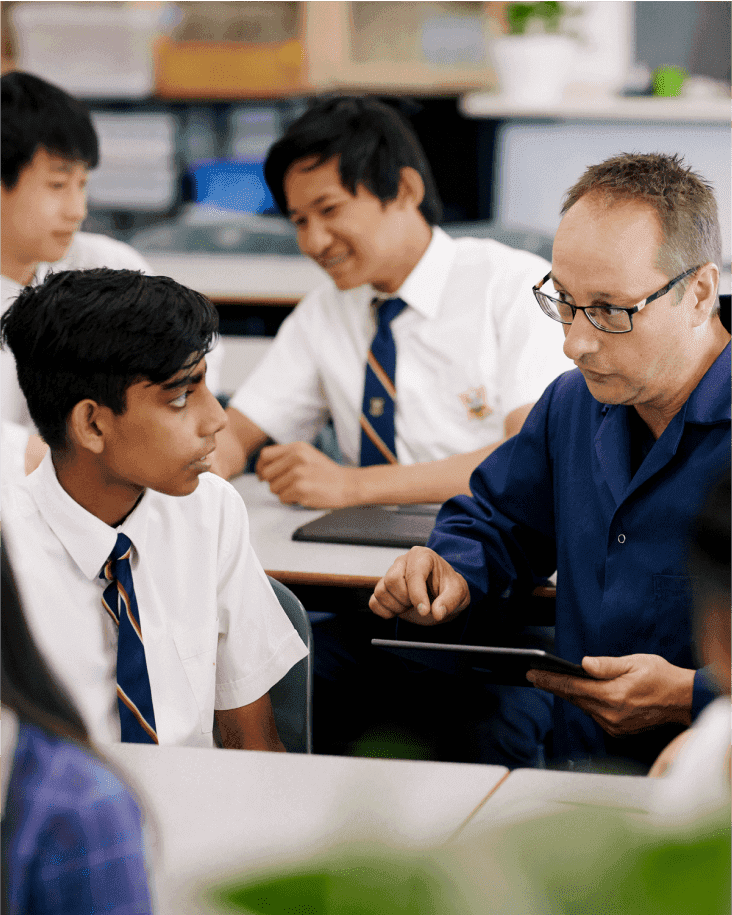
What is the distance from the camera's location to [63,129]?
4.43ft

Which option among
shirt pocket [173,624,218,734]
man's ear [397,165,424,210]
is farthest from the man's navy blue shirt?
man's ear [397,165,424,210]

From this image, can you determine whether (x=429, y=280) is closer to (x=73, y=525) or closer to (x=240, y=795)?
(x=73, y=525)

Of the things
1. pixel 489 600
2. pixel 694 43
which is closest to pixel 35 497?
pixel 489 600

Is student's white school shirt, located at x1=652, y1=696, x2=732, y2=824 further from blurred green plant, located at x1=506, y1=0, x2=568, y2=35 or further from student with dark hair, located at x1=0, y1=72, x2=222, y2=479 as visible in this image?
blurred green plant, located at x1=506, y1=0, x2=568, y2=35

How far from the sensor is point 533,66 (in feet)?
8.98

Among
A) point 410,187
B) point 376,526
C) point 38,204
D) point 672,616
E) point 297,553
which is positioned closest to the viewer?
point 672,616

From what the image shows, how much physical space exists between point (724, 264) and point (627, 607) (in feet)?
1.31

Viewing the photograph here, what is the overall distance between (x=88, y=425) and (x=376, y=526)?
23.7 inches

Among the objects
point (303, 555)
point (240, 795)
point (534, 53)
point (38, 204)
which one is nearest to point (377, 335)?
point (303, 555)

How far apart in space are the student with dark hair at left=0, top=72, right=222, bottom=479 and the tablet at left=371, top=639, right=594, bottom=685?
364 millimetres

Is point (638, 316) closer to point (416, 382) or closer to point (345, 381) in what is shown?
point (416, 382)

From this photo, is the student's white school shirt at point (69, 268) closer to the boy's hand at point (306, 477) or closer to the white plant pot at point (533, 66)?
the boy's hand at point (306, 477)

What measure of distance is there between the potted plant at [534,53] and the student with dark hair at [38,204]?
1.52 m

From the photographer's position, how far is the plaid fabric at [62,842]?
684mm
